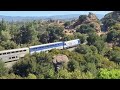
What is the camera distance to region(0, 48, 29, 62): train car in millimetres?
11406

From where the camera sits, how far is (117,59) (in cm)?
1291

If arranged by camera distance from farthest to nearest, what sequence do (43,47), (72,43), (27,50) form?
1. (72,43)
2. (43,47)
3. (27,50)

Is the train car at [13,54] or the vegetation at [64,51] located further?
Answer: the train car at [13,54]

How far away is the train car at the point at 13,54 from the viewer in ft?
37.4

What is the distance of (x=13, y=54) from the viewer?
1237 cm

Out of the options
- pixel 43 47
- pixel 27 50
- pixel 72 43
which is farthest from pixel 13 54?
pixel 72 43

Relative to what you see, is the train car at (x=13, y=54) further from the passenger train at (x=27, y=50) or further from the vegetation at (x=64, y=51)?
the vegetation at (x=64, y=51)

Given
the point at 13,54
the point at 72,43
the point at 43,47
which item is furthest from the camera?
the point at 72,43

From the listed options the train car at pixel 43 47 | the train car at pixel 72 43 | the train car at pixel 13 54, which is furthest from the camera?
the train car at pixel 72 43

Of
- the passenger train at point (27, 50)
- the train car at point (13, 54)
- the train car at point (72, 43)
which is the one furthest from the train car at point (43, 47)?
the train car at point (72, 43)

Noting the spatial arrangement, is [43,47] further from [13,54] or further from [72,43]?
[72,43]
